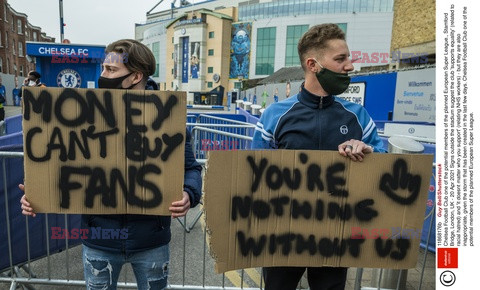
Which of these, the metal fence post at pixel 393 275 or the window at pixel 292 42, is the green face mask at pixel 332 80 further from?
the window at pixel 292 42

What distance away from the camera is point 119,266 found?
6.37ft

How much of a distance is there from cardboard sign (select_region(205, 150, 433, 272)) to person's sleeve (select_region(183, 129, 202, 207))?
10.1 inches

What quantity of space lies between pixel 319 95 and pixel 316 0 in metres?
60.8

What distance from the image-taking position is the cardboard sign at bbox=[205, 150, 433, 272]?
5.68 ft

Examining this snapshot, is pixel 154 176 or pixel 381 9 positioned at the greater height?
pixel 381 9

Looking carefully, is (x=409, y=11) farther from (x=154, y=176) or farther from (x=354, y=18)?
(x=354, y=18)

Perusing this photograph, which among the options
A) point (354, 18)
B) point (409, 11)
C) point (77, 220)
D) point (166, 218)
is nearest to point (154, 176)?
point (166, 218)

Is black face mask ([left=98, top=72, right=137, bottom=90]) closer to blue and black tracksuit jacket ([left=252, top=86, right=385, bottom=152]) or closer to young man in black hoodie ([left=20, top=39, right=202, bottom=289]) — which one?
young man in black hoodie ([left=20, top=39, right=202, bottom=289])

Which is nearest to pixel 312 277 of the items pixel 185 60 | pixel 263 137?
pixel 263 137

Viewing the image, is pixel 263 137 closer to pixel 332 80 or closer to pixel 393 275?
pixel 332 80

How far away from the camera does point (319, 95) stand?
1972 mm

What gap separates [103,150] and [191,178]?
1.61ft

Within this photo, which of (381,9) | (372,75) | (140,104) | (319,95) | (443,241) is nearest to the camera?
(140,104)

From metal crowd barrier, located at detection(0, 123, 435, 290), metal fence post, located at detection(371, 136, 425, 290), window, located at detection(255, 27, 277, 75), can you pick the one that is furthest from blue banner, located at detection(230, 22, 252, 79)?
metal fence post, located at detection(371, 136, 425, 290)
